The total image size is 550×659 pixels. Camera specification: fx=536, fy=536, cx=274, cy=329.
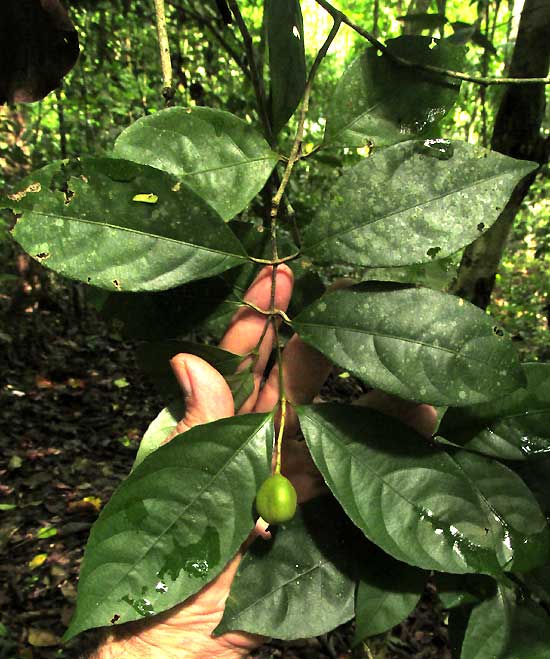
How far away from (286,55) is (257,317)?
33 centimetres

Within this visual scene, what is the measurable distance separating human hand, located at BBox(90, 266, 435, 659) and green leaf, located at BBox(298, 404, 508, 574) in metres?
0.15

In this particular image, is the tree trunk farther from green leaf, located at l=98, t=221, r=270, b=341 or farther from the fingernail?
the fingernail

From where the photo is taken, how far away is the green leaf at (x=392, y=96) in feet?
2.07

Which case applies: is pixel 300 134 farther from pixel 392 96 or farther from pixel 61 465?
pixel 61 465

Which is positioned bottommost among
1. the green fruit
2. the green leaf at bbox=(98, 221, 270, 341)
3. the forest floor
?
the forest floor

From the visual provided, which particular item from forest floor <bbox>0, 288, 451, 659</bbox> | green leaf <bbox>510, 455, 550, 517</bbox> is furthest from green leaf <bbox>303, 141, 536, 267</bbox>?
forest floor <bbox>0, 288, 451, 659</bbox>

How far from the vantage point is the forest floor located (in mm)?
1908

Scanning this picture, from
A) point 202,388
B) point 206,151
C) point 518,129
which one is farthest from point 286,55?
point 518,129

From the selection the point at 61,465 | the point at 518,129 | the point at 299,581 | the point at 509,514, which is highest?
the point at 518,129

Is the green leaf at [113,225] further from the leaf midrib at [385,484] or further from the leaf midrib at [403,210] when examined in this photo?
the leaf midrib at [385,484]

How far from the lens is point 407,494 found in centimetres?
57

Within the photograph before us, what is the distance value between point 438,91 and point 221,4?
36 centimetres

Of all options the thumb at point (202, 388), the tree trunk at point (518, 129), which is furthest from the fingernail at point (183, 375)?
the tree trunk at point (518, 129)

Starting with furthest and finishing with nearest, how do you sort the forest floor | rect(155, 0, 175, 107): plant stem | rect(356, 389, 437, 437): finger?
the forest floor, rect(356, 389, 437, 437): finger, rect(155, 0, 175, 107): plant stem
